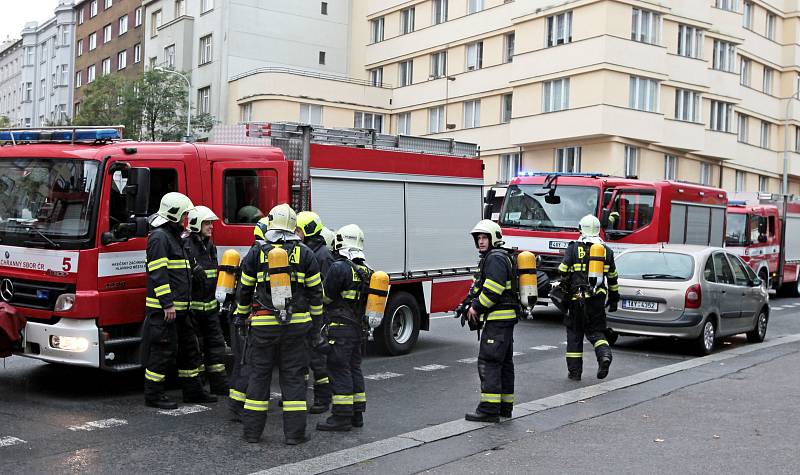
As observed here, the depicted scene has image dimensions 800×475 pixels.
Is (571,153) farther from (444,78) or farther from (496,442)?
(496,442)

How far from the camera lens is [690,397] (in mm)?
9484

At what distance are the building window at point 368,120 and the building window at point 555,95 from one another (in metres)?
11.0

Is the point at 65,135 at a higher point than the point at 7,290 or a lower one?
higher

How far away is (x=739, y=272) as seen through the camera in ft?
46.2

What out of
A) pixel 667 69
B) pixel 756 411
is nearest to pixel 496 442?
pixel 756 411

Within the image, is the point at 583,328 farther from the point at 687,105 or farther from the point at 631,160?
the point at 687,105

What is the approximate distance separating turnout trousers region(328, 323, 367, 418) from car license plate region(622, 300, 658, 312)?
6.21 meters

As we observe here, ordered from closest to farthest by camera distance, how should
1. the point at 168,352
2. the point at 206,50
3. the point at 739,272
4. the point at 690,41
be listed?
1. the point at 168,352
2. the point at 739,272
3. the point at 690,41
4. the point at 206,50

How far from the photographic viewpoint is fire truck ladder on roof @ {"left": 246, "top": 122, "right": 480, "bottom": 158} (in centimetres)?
1032

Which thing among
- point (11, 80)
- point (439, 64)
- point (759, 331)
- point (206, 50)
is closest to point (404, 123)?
point (439, 64)

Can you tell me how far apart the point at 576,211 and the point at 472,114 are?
2792 cm

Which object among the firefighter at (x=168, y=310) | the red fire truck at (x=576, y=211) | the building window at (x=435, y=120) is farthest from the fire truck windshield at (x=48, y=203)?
the building window at (x=435, y=120)

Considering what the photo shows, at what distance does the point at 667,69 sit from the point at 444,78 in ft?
37.5

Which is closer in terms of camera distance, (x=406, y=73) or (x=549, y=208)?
(x=549, y=208)
